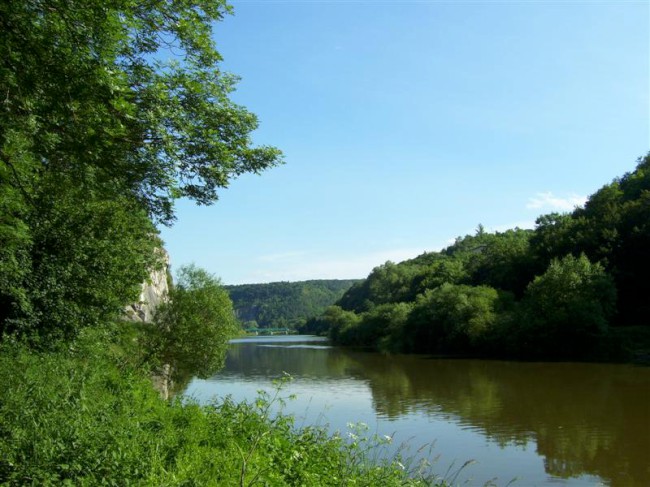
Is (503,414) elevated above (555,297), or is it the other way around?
(555,297)

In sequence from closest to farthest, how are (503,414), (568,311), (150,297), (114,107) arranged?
(114,107)
(503,414)
(150,297)
(568,311)

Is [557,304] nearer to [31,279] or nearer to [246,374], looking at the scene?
[246,374]

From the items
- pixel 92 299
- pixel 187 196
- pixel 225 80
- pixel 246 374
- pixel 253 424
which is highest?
pixel 225 80

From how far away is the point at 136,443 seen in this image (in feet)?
22.7

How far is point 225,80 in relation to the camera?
8062mm

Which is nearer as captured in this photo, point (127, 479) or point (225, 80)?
point (127, 479)

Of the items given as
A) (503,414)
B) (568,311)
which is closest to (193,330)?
(503,414)

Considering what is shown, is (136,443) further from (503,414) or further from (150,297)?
(150,297)

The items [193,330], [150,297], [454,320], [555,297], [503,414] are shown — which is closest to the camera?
[503,414]

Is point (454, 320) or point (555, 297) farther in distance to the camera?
point (454, 320)

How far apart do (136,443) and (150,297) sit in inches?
1268

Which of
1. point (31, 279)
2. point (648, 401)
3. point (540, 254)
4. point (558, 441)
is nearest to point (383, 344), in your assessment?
point (540, 254)

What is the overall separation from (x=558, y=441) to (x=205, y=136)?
1599 centimetres

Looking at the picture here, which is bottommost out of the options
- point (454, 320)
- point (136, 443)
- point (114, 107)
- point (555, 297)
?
point (454, 320)
